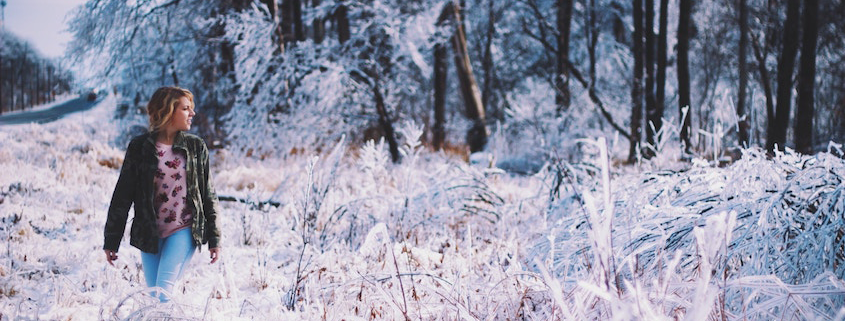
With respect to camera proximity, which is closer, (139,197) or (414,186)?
(139,197)

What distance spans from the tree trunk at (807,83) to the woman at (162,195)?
20.7 feet

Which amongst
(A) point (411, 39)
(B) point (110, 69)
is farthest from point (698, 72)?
(B) point (110, 69)

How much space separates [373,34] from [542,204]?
16.8 feet

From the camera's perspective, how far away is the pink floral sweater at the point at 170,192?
2314mm

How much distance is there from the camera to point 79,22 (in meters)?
8.46

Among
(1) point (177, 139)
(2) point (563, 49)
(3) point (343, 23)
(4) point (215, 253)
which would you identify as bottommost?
(4) point (215, 253)

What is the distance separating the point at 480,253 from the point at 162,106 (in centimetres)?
227

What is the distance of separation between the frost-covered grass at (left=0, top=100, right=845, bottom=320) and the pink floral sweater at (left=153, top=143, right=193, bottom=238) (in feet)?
1.19

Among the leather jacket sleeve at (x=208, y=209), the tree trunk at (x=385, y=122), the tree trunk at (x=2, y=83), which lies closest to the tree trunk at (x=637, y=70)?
the tree trunk at (x=385, y=122)

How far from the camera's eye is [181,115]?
91.0 inches

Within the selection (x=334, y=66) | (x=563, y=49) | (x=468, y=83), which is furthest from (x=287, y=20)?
(x=563, y=49)

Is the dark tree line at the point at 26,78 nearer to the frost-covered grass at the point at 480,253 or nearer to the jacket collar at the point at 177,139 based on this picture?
the frost-covered grass at the point at 480,253

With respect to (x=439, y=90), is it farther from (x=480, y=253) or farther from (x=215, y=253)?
(x=215, y=253)

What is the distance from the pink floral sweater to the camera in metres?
2.31
